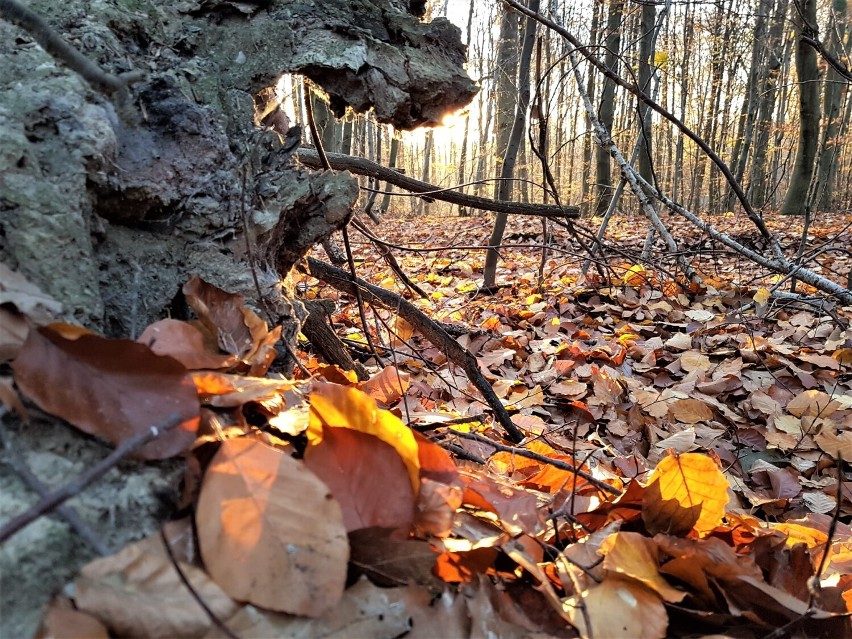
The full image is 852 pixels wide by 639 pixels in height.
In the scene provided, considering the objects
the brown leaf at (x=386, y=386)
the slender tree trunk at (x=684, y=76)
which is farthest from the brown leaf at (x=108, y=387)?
the slender tree trunk at (x=684, y=76)

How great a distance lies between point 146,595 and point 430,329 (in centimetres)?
158

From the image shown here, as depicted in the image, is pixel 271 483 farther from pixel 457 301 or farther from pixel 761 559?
pixel 457 301

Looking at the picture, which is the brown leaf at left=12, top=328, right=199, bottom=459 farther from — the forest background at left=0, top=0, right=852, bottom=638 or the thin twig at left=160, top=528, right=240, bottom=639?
the thin twig at left=160, top=528, right=240, bottom=639

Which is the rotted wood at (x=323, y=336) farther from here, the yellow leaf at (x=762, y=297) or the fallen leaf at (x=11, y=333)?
the yellow leaf at (x=762, y=297)

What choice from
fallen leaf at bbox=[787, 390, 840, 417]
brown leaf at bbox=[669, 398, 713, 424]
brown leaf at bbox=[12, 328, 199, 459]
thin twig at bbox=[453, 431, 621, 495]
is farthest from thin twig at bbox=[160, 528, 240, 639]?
fallen leaf at bbox=[787, 390, 840, 417]

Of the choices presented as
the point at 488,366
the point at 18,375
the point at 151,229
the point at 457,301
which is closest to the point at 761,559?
the point at 18,375

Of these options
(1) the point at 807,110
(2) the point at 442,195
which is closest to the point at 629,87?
(2) the point at 442,195

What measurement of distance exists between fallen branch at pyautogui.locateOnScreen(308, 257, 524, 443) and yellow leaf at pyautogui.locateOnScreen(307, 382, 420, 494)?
3.69ft

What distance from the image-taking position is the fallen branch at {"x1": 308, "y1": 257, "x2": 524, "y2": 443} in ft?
6.24

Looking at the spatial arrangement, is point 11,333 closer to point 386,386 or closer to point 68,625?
point 68,625

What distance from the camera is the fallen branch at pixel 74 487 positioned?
0.47 meters

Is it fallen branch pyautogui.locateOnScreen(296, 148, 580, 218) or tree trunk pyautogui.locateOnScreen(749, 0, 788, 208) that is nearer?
fallen branch pyautogui.locateOnScreen(296, 148, 580, 218)

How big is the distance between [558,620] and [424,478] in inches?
9.6

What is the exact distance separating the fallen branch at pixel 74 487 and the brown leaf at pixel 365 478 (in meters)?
0.19
